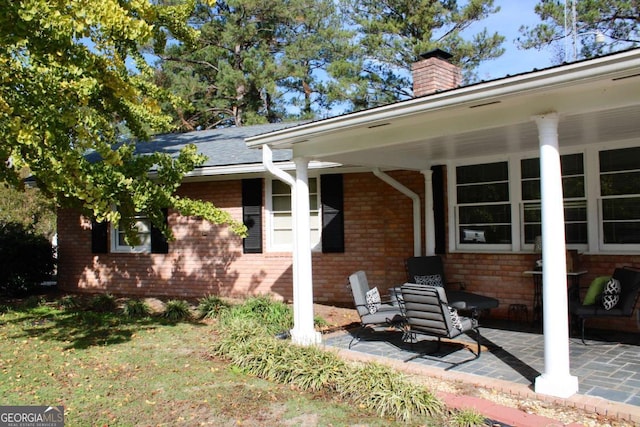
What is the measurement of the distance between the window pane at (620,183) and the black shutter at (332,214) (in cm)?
486

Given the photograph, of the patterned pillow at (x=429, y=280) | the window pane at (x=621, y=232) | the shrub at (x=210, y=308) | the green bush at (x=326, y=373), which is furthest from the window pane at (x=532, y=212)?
the shrub at (x=210, y=308)

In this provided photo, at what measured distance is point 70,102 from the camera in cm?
704

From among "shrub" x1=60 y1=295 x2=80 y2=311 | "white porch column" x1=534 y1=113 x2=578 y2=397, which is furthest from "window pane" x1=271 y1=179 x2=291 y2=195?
"white porch column" x1=534 y1=113 x2=578 y2=397

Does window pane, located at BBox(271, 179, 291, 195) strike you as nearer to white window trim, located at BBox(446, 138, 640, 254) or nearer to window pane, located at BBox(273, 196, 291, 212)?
window pane, located at BBox(273, 196, 291, 212)

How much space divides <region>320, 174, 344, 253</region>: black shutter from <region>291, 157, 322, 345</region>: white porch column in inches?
138

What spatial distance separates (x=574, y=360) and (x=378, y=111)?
3650 millimetres

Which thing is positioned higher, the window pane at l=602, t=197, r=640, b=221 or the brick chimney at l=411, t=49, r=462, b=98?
the brick chimney at l=411, t=49, r=462, b=98

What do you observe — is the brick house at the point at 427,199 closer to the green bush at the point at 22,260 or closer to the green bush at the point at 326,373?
the green bush at the point at 22,260

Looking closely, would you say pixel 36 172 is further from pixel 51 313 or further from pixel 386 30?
pixel 386 30

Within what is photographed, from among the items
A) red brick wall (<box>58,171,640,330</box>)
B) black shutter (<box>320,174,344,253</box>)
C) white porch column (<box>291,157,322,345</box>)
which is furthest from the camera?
black shutter (<box>320,174,344,253</box>)

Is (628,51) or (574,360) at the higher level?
(628,51)

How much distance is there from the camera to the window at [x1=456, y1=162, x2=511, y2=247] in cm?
908

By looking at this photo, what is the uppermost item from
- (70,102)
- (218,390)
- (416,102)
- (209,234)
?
(70,102)

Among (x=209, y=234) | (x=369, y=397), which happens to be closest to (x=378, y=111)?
(x=369, y=397)
